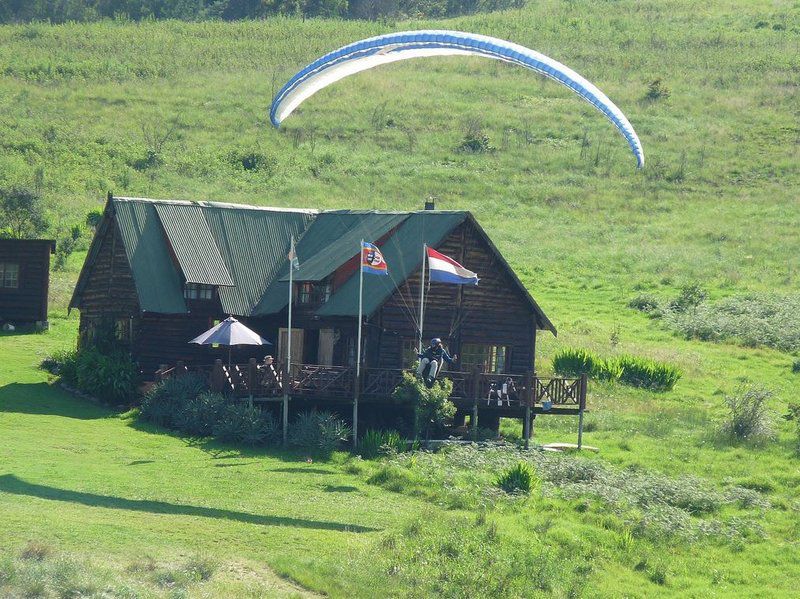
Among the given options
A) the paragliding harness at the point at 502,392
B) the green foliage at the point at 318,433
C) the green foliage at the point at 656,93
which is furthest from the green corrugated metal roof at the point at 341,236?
the green foliage at the point at 656,93

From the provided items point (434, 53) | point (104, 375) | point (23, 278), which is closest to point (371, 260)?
point (434, 53)

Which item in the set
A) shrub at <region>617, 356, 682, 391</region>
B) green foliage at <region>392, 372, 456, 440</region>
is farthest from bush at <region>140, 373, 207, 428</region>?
shrub at <region>617, 356, 682, 391</region>

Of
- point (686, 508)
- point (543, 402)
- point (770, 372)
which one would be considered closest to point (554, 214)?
point (770, 372)

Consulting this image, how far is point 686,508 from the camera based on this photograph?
32344mm

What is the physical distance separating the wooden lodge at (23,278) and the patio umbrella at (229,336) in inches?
387

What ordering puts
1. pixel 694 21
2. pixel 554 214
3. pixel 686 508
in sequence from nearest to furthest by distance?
pixel 686 508 < pixel 554 214 < pixel 694 21

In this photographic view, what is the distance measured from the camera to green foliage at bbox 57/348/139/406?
39438 mm

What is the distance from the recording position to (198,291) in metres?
41.7

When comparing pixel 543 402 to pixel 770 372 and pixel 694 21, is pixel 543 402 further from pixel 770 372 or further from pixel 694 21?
pixel 694 21

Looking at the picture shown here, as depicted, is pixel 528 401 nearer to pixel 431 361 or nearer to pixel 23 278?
pixel 431 361

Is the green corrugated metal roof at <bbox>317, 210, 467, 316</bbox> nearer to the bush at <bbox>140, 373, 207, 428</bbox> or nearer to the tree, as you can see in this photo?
the bush at <bbox>140, 373, 207, 428</bbox>

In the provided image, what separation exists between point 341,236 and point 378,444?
9.61 m

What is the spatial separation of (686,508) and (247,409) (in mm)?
11278

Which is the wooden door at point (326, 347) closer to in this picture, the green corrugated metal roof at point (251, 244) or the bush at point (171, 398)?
the green corrugated metal roof at point (251, 244)
